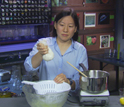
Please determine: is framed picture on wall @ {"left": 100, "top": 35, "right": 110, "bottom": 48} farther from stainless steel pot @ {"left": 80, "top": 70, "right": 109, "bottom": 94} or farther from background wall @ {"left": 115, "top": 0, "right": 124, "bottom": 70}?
stainless steel pot @ {"left": 80, "top": 70, "right": 109, "bottom": 94}

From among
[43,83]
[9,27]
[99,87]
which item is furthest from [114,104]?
[9,27]

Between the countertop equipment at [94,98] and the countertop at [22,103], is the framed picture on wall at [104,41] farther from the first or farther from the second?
the countertop equipment at [94,98]

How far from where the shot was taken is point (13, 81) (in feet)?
7.11

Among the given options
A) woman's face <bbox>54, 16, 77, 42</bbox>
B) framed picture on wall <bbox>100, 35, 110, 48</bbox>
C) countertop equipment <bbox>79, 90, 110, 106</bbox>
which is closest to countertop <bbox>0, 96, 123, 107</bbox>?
countertop equipment <bbox>79, 90, 110, 106</bbox>

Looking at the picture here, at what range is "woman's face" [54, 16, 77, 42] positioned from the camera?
1.72m

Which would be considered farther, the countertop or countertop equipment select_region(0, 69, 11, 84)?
countertop equipment select_region(0, 69, 11, 84)

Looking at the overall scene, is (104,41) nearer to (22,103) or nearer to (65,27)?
(65,27)

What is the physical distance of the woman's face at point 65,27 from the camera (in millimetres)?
1717

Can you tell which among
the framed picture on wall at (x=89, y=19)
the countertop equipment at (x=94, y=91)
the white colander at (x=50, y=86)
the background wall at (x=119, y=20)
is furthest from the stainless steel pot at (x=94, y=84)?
the background wall at (x=119, y=20)

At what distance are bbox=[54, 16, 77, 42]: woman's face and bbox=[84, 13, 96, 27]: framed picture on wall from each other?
8.47 feet

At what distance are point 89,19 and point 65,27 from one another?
8.97 ft

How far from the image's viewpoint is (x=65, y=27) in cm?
171

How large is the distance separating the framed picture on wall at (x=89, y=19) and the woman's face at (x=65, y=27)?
2582 mm

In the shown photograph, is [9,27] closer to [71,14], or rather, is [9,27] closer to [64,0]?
[64,0]
